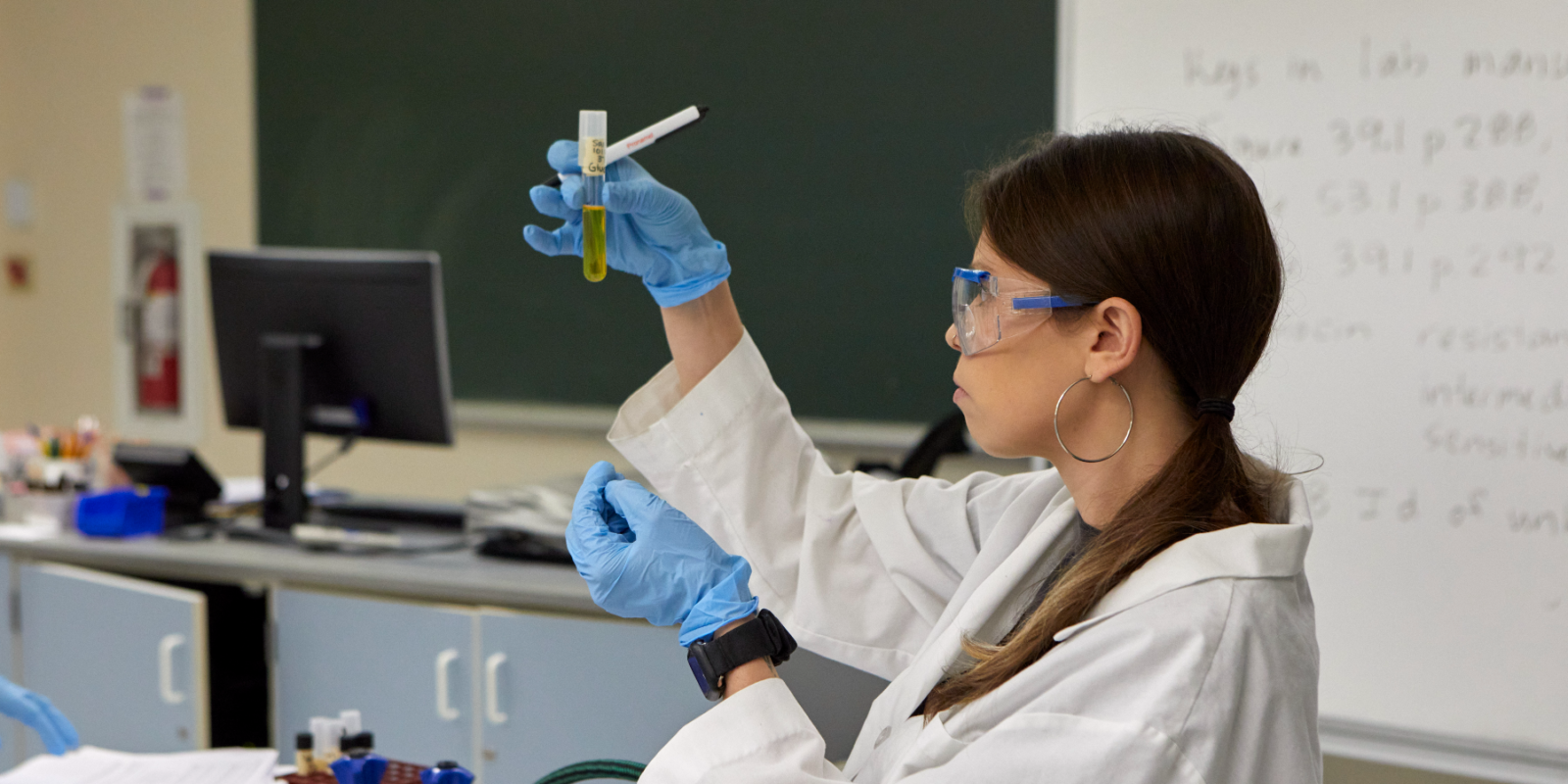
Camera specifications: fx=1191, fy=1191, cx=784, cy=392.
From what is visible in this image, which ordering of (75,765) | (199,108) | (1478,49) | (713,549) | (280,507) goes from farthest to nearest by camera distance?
(199,108) < (280,507) < (1478,49) < (75,765) < (713,549)

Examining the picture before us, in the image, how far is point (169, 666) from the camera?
193 centimetres

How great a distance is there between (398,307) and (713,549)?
1203 millimetres

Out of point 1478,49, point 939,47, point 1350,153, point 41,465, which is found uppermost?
point 939,47

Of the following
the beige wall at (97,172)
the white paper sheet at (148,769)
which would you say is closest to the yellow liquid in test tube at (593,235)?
the white paper sheet at (148,769)

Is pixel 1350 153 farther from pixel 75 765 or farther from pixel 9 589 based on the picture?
pixel 9 589

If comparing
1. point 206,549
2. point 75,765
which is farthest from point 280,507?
point 75,765

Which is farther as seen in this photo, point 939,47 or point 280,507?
point 939,47

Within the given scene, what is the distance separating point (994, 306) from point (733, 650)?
1.21ft

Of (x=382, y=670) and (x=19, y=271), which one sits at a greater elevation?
(x=19, y=271)

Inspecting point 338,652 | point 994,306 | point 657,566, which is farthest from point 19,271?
point 994,306

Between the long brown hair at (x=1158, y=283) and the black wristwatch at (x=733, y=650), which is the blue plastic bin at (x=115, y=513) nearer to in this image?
the black wristwatch at (x=733, y=650)

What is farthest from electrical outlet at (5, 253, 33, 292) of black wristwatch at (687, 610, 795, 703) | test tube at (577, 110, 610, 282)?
black wristwatch at (687, 610, 795, 703)

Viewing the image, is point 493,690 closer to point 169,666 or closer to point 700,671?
point 169,666

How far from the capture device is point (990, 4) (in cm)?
263
